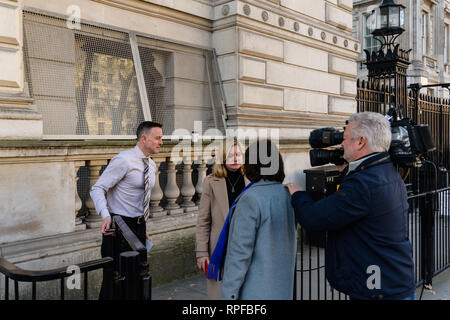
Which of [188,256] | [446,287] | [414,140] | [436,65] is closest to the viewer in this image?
[414,140]

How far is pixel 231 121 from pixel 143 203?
10.9 feet

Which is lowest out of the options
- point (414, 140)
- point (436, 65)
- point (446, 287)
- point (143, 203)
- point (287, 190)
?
point (446, 287)

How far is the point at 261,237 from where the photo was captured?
2.44m

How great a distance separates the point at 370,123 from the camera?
7.97 ft

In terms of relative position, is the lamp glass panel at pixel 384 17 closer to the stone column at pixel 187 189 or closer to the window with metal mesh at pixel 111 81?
the window with metal mesh at pixel 111 81

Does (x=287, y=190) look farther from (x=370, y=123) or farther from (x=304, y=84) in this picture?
(x=304, y=84)

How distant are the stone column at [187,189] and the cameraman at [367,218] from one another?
3375 millimetres

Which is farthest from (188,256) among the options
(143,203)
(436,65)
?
(436,65)

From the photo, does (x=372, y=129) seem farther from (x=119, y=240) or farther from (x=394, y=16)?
(x=394, y=16)

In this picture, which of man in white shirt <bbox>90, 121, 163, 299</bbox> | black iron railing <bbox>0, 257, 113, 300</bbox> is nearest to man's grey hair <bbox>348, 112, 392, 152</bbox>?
black iron railing <bbox>0, 257, 113, 300</bbox>

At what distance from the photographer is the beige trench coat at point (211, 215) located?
3.59 meters

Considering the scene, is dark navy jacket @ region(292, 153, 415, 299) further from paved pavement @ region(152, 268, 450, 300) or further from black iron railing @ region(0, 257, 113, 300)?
paved pavement @ region(152, 268, 450, 300)

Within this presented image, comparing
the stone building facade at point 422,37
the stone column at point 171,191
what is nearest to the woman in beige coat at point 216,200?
the stone column at point 171,191
